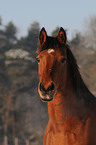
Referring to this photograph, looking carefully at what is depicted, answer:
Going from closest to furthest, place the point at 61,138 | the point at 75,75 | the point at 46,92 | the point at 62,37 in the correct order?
the point at 46,92 → the point at 61,138 → the point at 62,37 → the point at 75,75

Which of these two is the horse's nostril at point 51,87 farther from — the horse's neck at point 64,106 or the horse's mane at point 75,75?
the horse's mane at point 75,75

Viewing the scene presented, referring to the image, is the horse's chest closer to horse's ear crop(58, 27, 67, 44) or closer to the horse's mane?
the horse's mane

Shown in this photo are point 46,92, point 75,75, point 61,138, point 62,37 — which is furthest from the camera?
point 75,75

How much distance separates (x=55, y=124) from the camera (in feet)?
11.8


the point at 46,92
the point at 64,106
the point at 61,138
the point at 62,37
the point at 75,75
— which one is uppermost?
the point at 62,37

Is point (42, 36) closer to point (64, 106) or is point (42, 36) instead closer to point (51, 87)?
point (51, 87)

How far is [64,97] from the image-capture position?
11.8 feet

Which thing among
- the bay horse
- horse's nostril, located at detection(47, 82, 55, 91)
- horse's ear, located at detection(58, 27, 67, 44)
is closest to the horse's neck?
the bay horse

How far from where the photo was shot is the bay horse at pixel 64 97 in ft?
11.1

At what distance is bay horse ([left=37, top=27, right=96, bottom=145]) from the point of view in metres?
3.38

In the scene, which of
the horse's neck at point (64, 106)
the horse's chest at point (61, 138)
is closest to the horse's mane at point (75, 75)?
the horse's neck at point (64, 106)

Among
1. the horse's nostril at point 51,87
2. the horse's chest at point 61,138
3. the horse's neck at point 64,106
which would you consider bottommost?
the horse's chest at point 61,138

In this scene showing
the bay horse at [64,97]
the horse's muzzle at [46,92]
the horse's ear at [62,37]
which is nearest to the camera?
the horse's muzzle at [46,92]

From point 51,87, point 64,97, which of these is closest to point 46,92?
point 51,87
